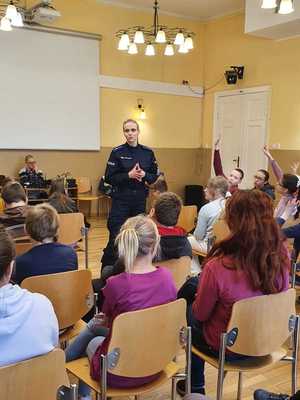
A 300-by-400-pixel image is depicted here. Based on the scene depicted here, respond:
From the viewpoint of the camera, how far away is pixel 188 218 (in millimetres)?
4570

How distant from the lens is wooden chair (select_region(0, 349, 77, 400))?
3.95 feet

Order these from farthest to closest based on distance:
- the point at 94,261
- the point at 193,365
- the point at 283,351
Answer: the point at 94,261
the point at 193,365
the point at 283,351

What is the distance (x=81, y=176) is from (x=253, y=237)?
22.4 ft

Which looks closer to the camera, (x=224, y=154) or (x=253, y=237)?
(x=253, y=237)

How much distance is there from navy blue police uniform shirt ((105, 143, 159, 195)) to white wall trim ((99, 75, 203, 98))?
465 cm

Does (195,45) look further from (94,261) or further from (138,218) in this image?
(138,218)

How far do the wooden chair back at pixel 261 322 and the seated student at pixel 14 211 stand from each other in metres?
1.76

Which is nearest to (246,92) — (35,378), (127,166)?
(127,166)

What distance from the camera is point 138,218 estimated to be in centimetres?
201

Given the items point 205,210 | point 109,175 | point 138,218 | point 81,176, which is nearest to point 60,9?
point 81,176

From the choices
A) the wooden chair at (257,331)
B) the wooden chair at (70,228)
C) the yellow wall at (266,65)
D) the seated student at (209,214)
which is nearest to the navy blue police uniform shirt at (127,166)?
the wooden chair at (70,228)

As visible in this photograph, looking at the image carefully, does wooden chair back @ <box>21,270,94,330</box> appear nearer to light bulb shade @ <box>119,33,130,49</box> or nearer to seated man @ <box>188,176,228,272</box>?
seated man @ <box>188,176,228,272</box>

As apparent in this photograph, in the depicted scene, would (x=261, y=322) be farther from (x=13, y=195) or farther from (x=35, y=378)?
(x=13, y=195)

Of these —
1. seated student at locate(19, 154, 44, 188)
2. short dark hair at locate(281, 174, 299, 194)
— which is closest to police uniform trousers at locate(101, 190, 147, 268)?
short dark hair at locate(281, 174, 299, 194)
